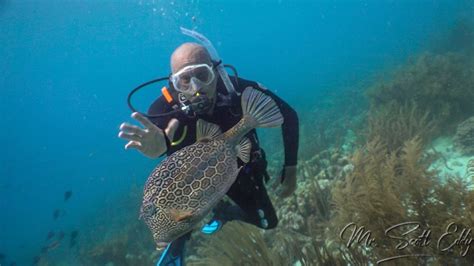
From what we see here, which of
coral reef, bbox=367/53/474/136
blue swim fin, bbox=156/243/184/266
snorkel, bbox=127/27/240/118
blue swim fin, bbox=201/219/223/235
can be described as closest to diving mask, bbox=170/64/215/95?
snorkel, bbox=127/27/240/118

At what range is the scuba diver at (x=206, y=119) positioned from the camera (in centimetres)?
297

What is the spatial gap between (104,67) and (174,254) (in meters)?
85.5

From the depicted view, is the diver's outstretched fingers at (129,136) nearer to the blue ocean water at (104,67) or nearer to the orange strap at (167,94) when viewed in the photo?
the orange strap at (167,94)

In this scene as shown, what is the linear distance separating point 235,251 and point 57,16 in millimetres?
31340

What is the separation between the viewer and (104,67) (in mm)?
80938

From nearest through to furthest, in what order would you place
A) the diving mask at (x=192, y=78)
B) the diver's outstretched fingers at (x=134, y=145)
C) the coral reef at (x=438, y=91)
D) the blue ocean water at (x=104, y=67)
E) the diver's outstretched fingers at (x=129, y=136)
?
the diver's outstretched fingers at (x=129, y=136) → the diver's outstretched fingers at (x=134, y=145) → the diving mask at (x=192, y=78) → the coral reef at (x=438, y=91) → the blue ocean water at (x=104, y=67)

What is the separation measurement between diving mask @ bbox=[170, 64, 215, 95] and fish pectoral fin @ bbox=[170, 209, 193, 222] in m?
1.46

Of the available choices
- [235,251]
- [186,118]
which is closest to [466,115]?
[235,251]

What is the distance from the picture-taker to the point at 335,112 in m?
16.0

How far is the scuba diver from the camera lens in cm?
297

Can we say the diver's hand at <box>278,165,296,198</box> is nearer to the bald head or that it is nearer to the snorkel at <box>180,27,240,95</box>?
the snorkel at <box>180,27,240,95</box>

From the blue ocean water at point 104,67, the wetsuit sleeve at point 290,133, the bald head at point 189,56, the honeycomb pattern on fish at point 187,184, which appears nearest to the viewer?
the honeycomb pattern on fish at point 187,184
